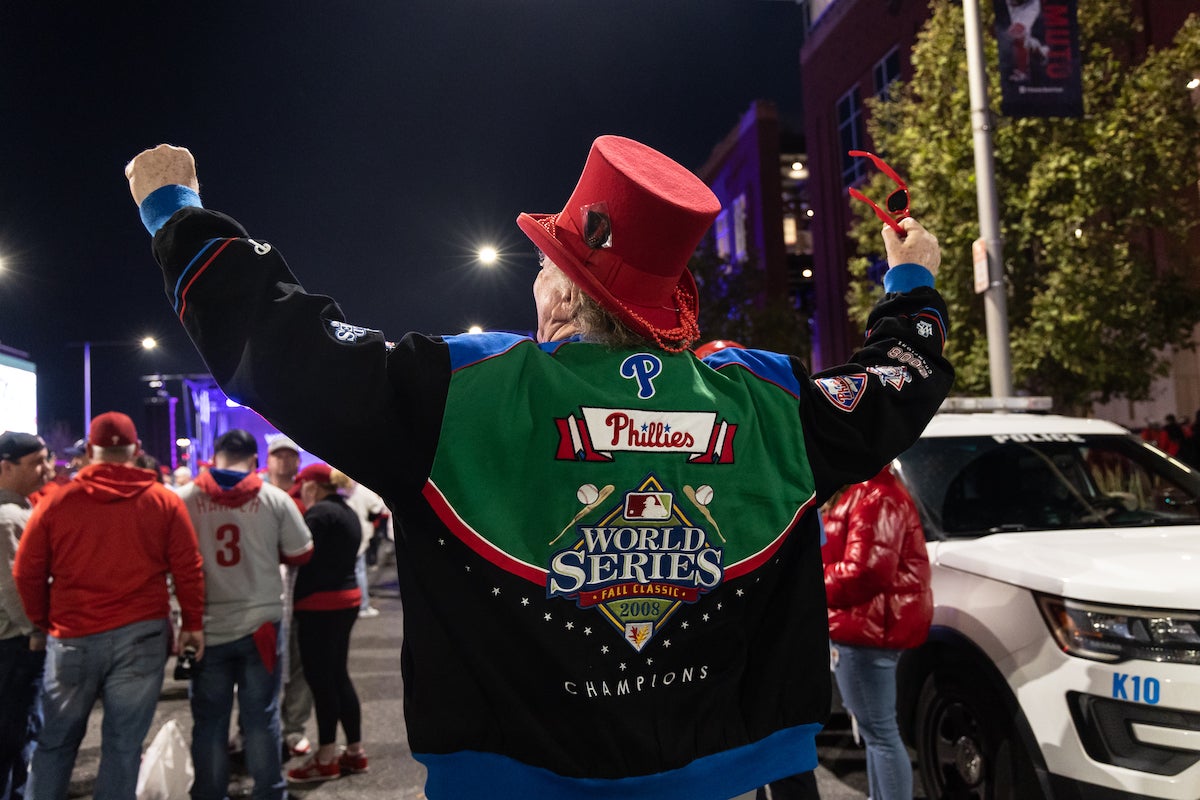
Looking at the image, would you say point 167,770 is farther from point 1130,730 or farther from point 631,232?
point 1130,730

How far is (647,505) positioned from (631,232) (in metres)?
0.52

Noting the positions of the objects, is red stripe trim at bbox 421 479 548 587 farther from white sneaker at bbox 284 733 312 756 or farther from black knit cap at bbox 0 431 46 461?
white sneaker at bbox 284 733 312 756

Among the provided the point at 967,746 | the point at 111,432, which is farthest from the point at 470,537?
the point at 111,432

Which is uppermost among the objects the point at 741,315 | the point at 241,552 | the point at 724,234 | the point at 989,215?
the point at 724,234

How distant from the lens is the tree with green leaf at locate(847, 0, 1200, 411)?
31.9 ft

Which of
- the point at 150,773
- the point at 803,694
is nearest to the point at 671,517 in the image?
the point at 803,694

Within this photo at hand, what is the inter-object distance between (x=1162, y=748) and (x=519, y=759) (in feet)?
9.07

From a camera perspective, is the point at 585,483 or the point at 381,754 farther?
the point at 381,754

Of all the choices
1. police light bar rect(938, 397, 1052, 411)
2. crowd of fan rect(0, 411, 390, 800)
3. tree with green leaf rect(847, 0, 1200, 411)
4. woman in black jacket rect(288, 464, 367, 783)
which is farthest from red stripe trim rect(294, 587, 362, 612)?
tree with green leaf rect(847, 0, 1200, 411)

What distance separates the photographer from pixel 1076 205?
9.73m

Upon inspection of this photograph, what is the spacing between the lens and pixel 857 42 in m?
27.4

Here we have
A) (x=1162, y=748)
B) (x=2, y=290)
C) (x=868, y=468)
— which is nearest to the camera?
(x=868, y=468)

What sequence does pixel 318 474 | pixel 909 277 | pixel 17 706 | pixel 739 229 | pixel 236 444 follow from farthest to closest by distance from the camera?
1. pixel 739 229
2. pixel 318 474
3. pixel 236 444
4. pixel 17 706
5. pixel 909 277

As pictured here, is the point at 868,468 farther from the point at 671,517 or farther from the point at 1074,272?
the point at 1074,272
